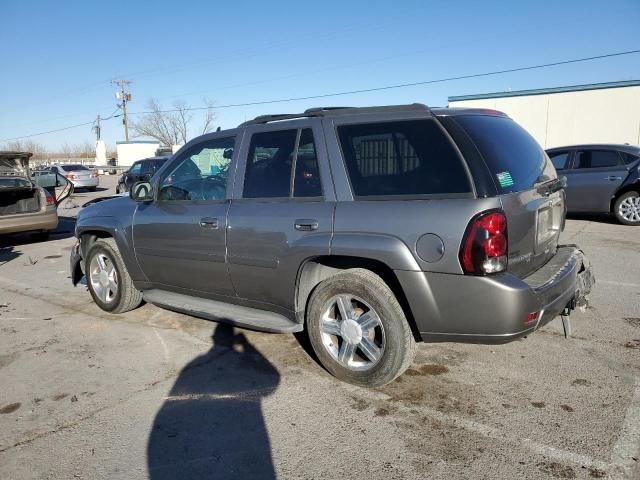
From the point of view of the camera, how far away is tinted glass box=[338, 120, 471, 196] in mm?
3002

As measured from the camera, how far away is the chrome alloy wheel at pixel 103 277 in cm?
514

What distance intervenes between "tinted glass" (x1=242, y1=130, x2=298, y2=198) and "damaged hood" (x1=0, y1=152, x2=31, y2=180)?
290 inches

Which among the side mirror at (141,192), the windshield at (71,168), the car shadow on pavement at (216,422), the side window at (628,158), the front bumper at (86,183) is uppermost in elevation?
the windshield at (71,168)

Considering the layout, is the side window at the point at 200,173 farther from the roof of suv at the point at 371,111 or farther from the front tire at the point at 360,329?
the front tire at the point at 360,329

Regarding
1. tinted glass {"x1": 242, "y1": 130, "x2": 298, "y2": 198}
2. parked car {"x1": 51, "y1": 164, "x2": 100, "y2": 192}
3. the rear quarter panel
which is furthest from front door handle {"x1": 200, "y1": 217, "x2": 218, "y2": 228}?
parked car {"x1": 51, "y1": 164, "x2": 100, "y2": 192}

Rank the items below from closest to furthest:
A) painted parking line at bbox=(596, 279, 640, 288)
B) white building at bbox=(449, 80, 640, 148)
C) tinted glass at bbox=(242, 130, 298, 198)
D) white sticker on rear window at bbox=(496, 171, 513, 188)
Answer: white sticker on rear window at bbox=(496, 171, 513, 188)
tinted glass at bbox=(242, 130, 298, 198)
painted parking line at bbox=(596, 279, 640, 288)
white building at bbox=(449, 80, 640, 148)

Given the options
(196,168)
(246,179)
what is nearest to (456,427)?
(246,179)

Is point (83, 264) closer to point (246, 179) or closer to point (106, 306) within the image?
point (106, 306)

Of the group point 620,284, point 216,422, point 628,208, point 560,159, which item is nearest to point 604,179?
point 628,208

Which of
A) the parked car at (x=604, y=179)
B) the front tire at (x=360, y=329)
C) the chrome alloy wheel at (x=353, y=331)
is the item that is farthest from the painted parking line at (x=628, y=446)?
the parked car at (x=604, y=179)

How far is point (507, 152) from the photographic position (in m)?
3.21

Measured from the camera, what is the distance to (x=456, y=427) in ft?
9.47

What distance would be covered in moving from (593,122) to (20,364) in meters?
24.1

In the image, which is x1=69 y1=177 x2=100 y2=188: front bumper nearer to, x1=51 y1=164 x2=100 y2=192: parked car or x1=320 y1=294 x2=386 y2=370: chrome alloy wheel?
x1=51 y1=164 x2=100 y2=192: parked car
